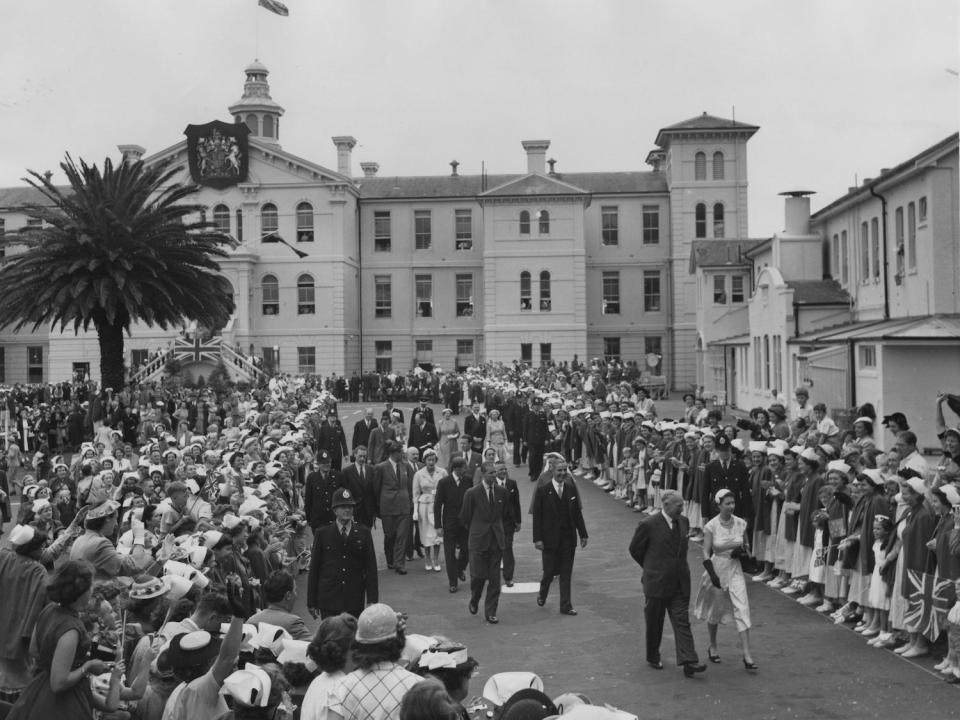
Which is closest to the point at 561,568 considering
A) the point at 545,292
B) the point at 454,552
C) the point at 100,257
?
the point at 454,552

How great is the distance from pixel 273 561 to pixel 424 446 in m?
14.2

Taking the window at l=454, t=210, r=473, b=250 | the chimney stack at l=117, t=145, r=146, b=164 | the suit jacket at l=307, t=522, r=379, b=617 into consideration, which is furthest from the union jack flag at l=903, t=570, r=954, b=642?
the chimney stack at l=117, t=145, r=146, b=164

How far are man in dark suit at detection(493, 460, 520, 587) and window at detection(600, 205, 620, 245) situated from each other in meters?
51.3

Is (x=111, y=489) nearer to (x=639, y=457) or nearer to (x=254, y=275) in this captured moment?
(x=639, y=457)

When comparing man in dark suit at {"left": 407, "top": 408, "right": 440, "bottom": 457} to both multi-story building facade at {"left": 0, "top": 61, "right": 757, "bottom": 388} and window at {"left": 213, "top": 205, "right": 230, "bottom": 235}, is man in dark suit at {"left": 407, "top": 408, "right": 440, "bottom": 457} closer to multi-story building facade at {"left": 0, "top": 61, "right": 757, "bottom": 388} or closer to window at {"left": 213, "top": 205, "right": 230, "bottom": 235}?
multi-story building facade at {"left": 0, "top": 61, "right": 757, "bottom": 388}

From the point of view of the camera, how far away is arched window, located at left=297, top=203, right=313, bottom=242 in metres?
61.0

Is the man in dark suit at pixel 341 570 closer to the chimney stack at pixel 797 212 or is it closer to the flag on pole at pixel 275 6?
the chimney stack at pixel 797 212

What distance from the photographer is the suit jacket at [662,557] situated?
11094 millimetres

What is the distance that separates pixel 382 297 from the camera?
2569 inches

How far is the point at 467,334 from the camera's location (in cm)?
6431

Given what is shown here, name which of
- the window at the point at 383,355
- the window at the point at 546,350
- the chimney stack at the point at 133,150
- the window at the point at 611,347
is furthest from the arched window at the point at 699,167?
the chimney stack at the point at 133,150

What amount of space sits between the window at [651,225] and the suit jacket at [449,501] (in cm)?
5100

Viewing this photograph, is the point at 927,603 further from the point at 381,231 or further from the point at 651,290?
the point at 381,231

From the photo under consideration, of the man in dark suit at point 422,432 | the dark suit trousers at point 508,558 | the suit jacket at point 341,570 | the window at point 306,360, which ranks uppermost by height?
the window at point 306,360
